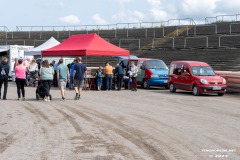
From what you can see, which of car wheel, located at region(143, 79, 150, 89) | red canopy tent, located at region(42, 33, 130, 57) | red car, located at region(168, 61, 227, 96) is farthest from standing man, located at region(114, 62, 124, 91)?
red car, located at region(168, 61, 227, 96)

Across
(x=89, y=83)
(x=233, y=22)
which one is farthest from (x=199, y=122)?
(x=233, y=22)

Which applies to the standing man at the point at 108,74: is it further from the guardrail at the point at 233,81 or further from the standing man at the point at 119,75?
the guardrail at the point at 233,81

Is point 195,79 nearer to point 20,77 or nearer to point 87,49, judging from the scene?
point 87,49

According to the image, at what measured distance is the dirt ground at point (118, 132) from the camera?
771 cm

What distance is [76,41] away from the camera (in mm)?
26156

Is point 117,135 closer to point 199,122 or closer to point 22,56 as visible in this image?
point 199,122

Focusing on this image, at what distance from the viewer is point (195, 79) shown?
69.1 ft

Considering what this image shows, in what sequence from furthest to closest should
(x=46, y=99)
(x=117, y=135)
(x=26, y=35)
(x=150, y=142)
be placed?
(x=26, y=35) < (x=46, y=99) < (x=117, y=135) < (x=150, y=142)

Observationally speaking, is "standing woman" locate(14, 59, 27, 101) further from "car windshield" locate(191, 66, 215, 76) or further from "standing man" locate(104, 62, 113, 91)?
"car windshield" locate(191, 66, 215, 76)

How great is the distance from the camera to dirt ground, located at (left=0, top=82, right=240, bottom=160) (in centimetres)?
771

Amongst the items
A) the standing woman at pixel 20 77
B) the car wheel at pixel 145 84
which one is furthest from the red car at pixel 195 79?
the standing woman at pixel 20 77

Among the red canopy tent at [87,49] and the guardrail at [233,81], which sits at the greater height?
the red canopy tent at [87,49]

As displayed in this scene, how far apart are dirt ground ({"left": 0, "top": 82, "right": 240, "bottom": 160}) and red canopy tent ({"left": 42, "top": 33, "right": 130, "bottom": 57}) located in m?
8.66

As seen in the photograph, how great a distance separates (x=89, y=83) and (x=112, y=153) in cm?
1724
